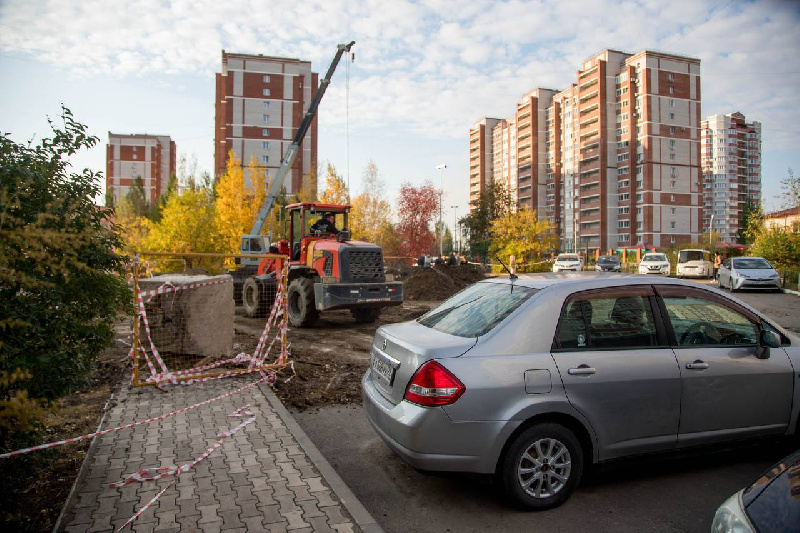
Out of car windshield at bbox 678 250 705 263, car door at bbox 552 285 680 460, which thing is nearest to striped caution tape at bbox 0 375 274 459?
car door at bbox 552 285 680 460

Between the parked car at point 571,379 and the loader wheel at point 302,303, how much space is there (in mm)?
8360

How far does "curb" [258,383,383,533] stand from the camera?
3340 mm

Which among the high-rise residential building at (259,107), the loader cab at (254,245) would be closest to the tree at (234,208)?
the loader cab at (254,245)

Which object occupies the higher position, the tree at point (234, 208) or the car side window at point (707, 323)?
the tree at point (234, 208)

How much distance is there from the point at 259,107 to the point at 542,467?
72105 millimetres

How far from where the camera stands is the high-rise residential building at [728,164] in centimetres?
13012

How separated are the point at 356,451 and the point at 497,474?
1.76m

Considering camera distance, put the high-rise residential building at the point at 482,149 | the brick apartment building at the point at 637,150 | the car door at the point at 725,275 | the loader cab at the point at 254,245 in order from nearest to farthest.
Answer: the loader cab at the point at 254,245 → the car door at the point at 725,275 → the brick apartment building at the point at 637,150 → the high-rise residential building at the point at 482,149

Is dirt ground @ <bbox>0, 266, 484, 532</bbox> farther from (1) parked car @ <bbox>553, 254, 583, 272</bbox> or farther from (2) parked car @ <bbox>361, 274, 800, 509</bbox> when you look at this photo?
(1) parked car @ <bbox>553, 254, 583, 272</bbox>

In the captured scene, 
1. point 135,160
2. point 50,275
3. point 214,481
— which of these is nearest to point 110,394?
point 214,481

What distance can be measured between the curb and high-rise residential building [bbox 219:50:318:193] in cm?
6514

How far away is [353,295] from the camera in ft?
40.4

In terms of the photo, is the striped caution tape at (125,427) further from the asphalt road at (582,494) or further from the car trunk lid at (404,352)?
the car trunk lid at (404,352)

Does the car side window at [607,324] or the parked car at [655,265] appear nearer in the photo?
the car side window at [607,324]
